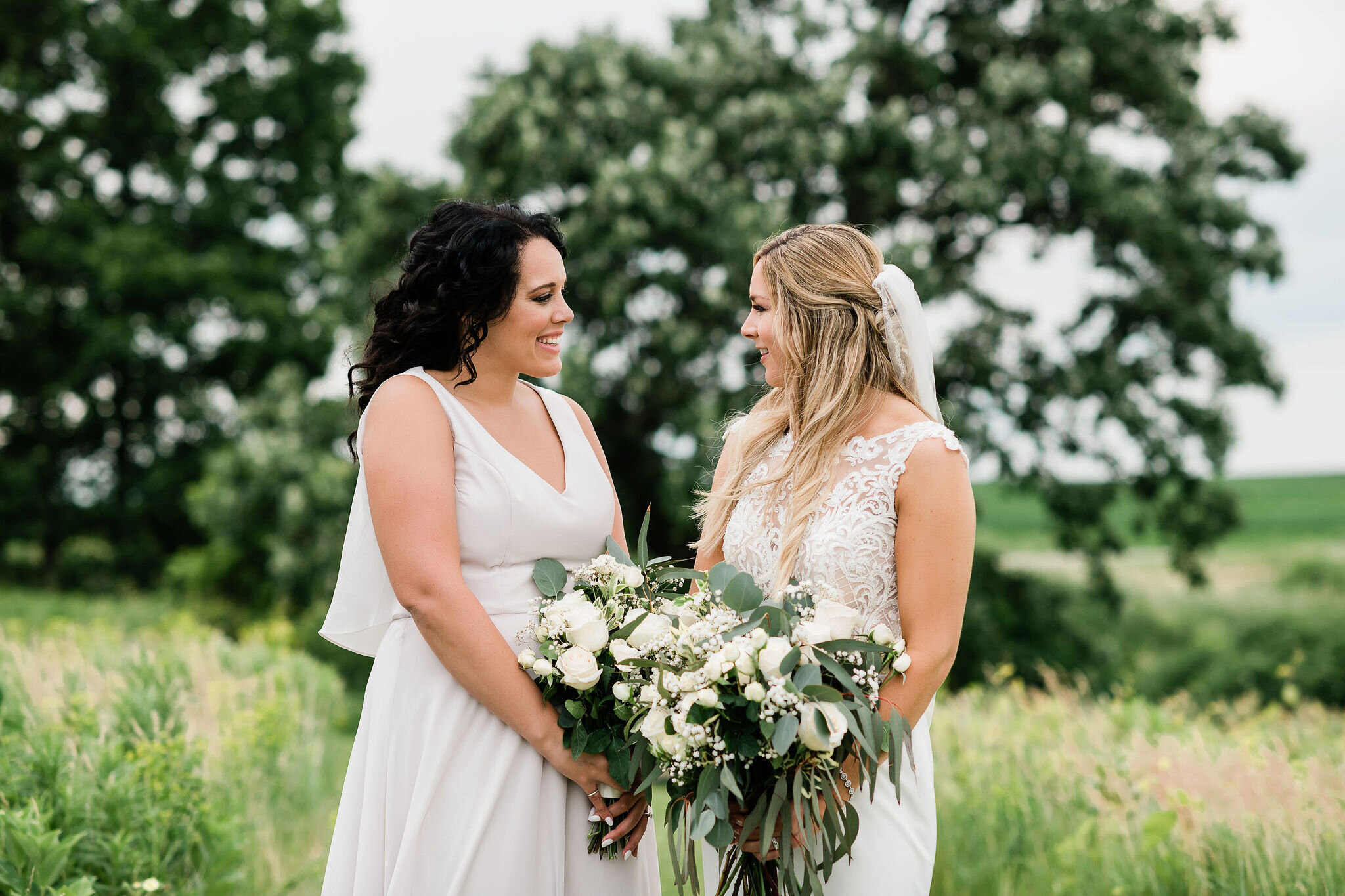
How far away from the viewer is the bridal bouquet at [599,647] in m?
2.62

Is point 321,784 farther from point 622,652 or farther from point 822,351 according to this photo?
point 822,351

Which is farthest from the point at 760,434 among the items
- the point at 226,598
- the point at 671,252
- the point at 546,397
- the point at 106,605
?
the point at 226,598

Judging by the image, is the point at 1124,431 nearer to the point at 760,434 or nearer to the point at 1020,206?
the point at 1020,206

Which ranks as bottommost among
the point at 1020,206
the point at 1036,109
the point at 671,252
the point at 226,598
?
the point at 226,598

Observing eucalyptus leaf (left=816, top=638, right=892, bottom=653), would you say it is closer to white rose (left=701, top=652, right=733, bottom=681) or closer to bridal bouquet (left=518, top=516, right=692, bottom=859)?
white rose (left=701, top=652, right=733, bottom=681)

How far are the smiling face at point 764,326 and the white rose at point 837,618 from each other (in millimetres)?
925

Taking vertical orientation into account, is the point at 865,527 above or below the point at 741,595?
above

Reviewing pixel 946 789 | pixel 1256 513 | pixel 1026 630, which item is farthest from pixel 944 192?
pixel 1256 513

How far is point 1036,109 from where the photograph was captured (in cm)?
1238

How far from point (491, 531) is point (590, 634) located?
18.4 inches

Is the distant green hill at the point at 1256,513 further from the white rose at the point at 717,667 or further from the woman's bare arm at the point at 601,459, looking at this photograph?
the white rose at the point at 717,667

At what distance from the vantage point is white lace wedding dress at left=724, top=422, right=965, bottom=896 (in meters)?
2.85

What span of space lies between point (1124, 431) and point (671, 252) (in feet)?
20.0

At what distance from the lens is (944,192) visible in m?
12.6
